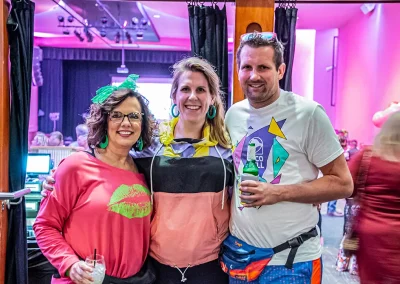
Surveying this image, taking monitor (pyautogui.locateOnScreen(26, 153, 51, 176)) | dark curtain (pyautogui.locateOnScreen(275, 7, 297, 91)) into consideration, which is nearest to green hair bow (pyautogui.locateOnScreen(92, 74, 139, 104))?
dark curtain (pyautogui.locateOnScreen(275, 7, 297, 91))

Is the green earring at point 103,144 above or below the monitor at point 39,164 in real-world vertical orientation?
above

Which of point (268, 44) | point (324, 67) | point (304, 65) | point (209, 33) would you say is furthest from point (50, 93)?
point (268, 44)

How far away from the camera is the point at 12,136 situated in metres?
2.41

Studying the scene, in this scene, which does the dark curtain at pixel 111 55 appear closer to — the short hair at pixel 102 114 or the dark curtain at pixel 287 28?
the dark curtain at pixel 287 28

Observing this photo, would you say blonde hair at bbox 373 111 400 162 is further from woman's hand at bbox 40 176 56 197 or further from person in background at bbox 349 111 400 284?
woman's hand at bbox 40 176 56 197

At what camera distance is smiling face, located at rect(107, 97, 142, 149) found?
1.80 m

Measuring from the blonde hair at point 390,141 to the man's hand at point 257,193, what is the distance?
449mm

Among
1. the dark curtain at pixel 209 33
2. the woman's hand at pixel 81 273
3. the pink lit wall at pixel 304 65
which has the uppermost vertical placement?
the pink lit wall at pixel 304 65

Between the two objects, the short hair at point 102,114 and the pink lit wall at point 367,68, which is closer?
the short hair at point 102,114

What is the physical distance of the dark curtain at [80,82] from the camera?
1276cm

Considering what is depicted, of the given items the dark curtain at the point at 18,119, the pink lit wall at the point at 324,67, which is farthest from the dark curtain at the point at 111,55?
the dark curtain at the point at 18,119

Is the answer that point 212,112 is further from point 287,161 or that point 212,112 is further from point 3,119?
point 3,119

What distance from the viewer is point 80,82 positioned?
12852mm

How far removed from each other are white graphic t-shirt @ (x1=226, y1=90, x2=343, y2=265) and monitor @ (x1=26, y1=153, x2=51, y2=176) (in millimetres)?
2980
